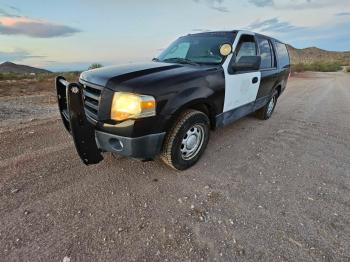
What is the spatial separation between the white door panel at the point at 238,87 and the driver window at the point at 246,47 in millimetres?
75

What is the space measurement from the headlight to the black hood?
93 millimetres

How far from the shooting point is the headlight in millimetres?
2619

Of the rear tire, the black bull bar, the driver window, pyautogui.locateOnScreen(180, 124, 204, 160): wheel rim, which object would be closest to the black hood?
the black bull bar

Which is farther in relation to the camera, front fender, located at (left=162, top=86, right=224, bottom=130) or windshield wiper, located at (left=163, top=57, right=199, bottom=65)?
windshield wiper, located at (left=163, top=57, right=199, bottom=65)

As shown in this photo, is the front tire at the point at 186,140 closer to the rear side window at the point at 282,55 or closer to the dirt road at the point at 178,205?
the dirt road at the point at 178,205

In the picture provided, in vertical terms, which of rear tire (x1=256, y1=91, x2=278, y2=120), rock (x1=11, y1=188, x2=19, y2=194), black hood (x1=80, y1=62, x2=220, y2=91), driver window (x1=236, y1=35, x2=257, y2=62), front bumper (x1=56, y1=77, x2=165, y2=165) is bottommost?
rock (x1=11, y1=188, x2=19, y2=194)

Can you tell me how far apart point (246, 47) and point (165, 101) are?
2.24m

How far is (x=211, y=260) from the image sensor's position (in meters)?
2.07

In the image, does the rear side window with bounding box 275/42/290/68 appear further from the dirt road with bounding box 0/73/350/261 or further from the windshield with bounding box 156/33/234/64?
the dirt road with bounding box 0/73/350/261

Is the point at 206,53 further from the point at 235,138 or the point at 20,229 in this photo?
the point at 20,229

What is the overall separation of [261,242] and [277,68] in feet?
14.4

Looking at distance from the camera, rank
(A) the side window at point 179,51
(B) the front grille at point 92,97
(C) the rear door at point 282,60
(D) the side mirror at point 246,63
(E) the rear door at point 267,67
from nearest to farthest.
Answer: (B) the front grille at point 92,97 → (D) the side mirror at point 246,63 → (A) the side window at point 179,51 → (E) the rear door at point 267,67 → (C) the rear door at point 282,60

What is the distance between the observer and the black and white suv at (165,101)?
2660mm

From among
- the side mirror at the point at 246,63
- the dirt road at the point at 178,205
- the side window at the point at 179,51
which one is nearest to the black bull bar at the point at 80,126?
the dirt road at the point at 178,205
